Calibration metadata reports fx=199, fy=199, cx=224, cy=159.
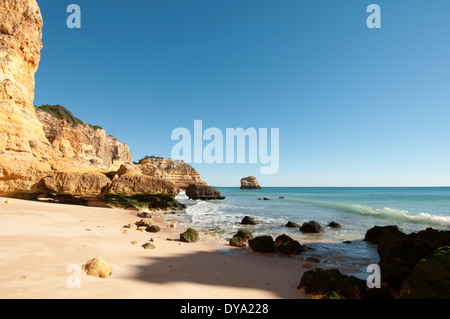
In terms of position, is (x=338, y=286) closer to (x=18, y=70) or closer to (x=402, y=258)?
(x=402, y=258)

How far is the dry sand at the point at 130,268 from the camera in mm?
3351

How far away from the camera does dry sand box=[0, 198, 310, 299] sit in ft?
11.0

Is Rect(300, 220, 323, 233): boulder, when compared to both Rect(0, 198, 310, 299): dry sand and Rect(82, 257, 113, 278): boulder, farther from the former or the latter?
Rect(82, 257, 113, 278): boulder

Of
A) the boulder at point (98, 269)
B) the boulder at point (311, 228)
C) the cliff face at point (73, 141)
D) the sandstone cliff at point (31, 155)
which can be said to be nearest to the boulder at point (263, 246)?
the boulder at point (98, 269)

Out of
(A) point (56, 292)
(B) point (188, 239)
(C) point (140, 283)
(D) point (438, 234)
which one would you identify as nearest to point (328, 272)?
(C) point (140, 283)

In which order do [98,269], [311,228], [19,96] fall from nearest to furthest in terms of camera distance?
[98,269] < [311,228] < [19,96]

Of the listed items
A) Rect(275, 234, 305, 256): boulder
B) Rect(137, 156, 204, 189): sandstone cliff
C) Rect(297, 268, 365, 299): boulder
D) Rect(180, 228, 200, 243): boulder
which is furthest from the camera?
Rect(137, 156, 204, 189): sandstone cliff

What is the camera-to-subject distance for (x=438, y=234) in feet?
23.9

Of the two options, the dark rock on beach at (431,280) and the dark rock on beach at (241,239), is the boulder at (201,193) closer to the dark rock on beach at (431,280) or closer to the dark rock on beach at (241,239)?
the dark rock on beach at (241,239)

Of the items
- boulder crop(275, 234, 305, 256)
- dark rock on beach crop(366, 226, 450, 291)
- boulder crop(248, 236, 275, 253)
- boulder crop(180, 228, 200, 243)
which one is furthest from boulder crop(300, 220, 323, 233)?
boulder crop(180, 228, 200, 243)

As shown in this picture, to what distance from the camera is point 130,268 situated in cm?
459

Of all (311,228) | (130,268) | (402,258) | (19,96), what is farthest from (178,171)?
(402,258)
